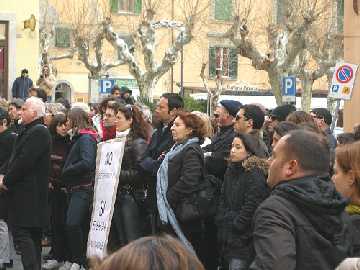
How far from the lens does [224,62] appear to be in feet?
178

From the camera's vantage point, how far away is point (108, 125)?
9258 millimetres

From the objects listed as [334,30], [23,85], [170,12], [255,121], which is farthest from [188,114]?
[170,12]

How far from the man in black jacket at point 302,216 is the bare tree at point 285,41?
103ft

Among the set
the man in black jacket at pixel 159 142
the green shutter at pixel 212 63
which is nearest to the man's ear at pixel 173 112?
the man in black jacket at pixel 159 142

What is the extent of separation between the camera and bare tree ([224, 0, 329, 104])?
3606 centimetres

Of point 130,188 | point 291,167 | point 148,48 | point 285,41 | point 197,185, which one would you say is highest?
point 285,41

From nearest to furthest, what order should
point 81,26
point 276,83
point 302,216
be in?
point 302,216
point 276,83
point 81,26

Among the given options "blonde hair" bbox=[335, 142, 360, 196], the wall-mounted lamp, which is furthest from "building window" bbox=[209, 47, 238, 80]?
"blonde hair" bbox=[335, 142, 360, 196]

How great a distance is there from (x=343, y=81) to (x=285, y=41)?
21.9 m

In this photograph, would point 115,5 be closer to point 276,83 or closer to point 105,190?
point 276,83

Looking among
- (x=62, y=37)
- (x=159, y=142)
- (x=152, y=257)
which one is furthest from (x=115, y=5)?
(x=152, y=257)

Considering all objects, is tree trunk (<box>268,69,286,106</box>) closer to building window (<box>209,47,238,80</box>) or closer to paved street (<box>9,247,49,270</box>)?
building window (<box>209,47,238,80</box>)

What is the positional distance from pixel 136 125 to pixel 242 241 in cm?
240

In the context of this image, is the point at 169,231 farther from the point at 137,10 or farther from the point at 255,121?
the point at 137,10
